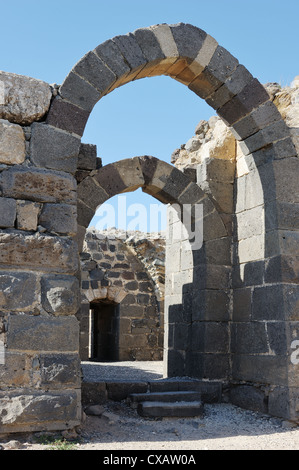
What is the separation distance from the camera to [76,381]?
385 cm

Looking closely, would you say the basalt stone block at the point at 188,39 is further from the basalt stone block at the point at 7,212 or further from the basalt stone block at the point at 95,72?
the basalt stone block at the point at 7,212

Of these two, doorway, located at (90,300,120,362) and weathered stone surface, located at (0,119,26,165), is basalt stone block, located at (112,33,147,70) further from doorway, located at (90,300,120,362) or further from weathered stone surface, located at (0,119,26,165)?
doorway, located at (90,300,120,362)

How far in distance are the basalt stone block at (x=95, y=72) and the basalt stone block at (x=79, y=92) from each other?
0.05 meters

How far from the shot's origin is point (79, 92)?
4336mm

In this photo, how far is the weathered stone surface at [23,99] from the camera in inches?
158

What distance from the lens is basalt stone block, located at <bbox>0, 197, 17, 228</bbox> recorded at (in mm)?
3822

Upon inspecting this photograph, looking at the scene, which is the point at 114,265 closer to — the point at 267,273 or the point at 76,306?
the point at 267,273

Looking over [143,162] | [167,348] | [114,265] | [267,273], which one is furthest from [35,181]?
[114,265]

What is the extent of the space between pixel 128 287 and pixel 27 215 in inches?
296

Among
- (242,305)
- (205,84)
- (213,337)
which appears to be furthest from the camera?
(213,337)

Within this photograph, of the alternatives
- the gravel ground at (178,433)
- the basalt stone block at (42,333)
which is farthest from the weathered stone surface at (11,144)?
the gravel ground at (178,433)

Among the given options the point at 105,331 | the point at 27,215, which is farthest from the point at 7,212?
the point at 105,331

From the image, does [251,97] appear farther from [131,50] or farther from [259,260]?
[259,260]

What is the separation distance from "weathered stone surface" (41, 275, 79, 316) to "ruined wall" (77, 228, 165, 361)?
22.8 feet
